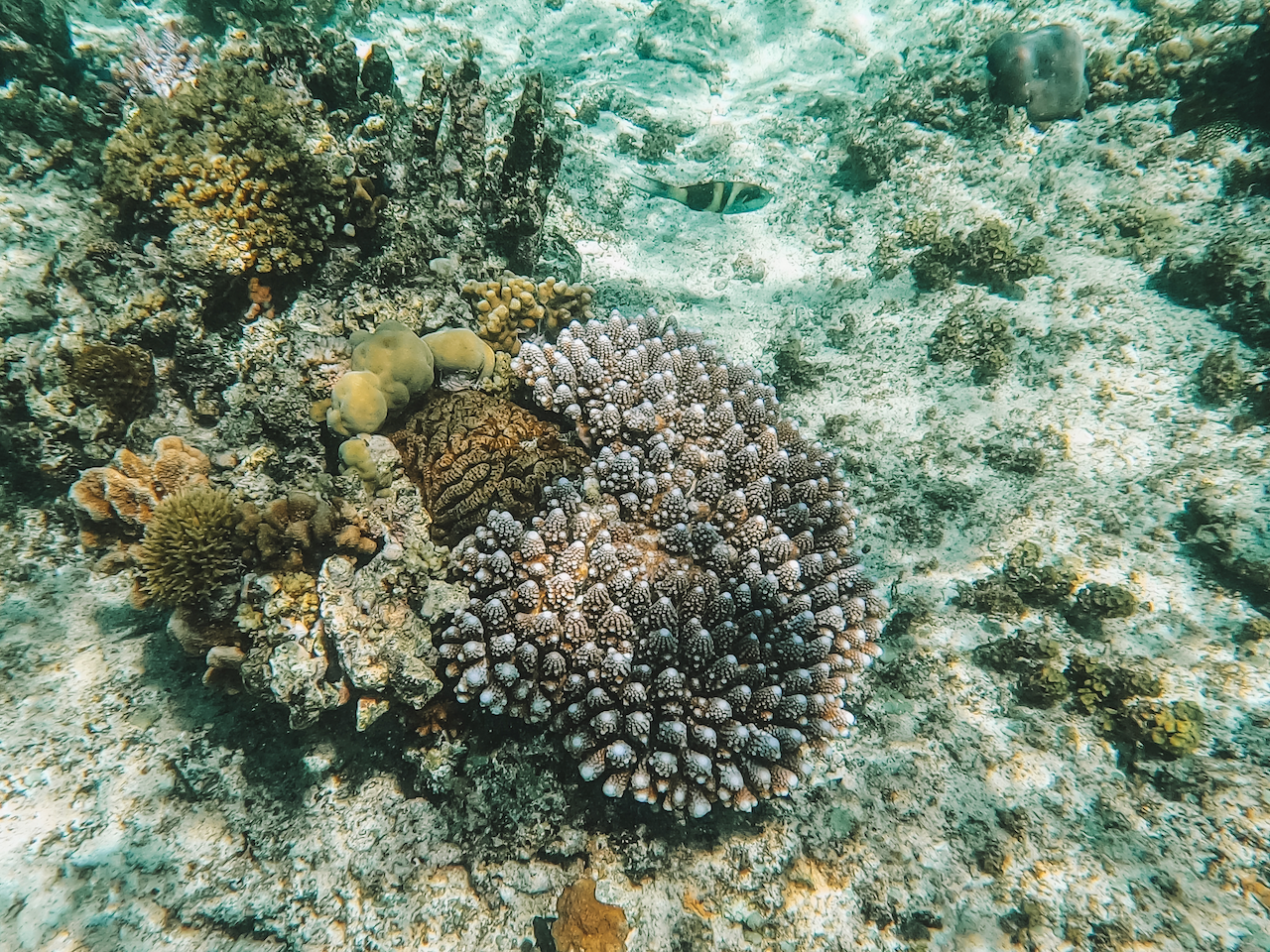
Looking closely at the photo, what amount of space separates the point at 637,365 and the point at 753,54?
10729mm

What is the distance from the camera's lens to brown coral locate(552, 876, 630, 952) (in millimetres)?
3143

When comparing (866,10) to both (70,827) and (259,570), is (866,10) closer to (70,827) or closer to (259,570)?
(259,570)

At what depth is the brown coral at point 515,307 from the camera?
4.59 metres

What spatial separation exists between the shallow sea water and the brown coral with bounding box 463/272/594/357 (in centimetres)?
18

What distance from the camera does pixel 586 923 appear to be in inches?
125

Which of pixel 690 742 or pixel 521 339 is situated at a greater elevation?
pixel 521 339

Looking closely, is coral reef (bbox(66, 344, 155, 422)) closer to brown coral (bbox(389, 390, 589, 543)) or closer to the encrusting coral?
the encrusting coral

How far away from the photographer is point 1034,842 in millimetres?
3615

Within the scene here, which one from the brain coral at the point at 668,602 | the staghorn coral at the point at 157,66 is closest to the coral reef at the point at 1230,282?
the brain coral at the point at 668,602

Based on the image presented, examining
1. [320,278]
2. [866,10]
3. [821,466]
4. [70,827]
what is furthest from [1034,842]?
[866,10]

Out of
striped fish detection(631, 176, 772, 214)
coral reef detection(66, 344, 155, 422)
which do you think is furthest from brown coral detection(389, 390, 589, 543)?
striped fish detection(631, 176, 772, 214)

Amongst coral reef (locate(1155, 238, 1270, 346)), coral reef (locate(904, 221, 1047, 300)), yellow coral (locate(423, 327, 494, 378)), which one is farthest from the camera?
coral reef (locate(904, 221, 1047, 300))

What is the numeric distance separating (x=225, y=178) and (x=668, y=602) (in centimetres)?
430

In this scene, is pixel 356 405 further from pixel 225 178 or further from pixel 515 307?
pixel 225 178
